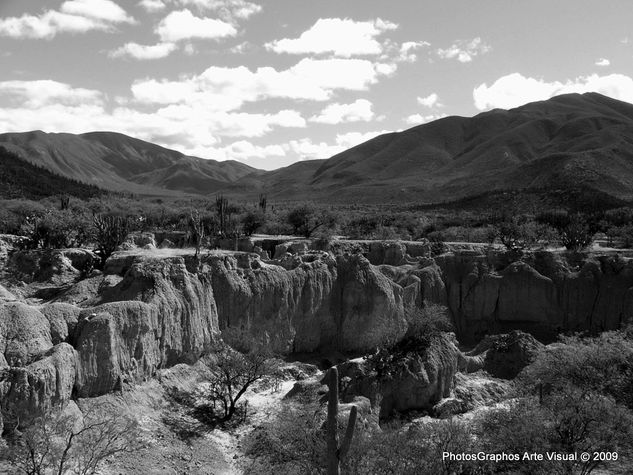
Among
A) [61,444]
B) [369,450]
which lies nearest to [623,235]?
[369,450]

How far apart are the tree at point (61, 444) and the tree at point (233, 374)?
16.2 ft

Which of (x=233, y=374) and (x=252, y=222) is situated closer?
(x=233, y=374)

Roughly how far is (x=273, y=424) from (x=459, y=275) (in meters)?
21.2

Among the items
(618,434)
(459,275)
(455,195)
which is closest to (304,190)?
(455,195)

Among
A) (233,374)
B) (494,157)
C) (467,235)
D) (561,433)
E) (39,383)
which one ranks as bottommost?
(561,433)

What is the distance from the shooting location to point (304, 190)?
164 meters

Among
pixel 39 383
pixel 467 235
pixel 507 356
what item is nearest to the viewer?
pixel 39 383

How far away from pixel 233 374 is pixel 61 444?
27.6 feet

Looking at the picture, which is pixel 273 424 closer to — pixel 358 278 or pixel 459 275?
pixel 358 278

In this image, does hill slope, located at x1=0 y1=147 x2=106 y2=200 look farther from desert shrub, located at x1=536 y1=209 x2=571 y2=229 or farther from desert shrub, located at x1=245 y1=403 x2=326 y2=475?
desert shrub, located at x1=245 y1=403 x2=326 y2=475

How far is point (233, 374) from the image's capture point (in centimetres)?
2325

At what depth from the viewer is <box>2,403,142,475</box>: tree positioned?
47.7 feet

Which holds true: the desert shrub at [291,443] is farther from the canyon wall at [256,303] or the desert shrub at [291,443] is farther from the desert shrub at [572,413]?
the desert shrub at [572,413]

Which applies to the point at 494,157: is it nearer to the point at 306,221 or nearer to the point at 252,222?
the point at 306,221
